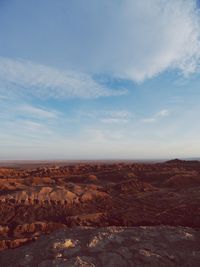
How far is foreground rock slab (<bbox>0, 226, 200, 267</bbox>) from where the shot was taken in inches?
251

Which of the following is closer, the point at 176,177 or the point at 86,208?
the point at 86,208

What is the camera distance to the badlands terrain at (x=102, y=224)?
663cm

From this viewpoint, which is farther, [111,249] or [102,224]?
[102,224]

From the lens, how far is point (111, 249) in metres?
6.89

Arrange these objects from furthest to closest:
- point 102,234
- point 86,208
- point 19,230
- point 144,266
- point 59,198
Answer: point 59,198 < point 86,208 < point 19,230 < point 102,234 < point 144,266

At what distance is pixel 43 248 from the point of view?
7.09 metres

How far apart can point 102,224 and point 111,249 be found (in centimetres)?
549

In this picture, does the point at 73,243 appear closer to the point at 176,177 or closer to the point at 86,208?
the point at 86,208

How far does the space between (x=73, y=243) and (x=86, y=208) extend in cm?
823

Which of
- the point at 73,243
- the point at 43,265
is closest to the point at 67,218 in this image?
the point at 73,243

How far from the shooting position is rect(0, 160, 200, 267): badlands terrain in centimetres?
663

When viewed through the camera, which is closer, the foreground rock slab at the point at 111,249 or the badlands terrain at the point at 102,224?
the foreground rock slab at the point at 111,249

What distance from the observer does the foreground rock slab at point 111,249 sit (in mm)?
6375

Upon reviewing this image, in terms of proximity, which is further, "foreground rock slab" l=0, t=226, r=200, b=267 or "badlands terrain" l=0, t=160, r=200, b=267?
"badlands terrain" l=0, t=160, r=200, b=267
